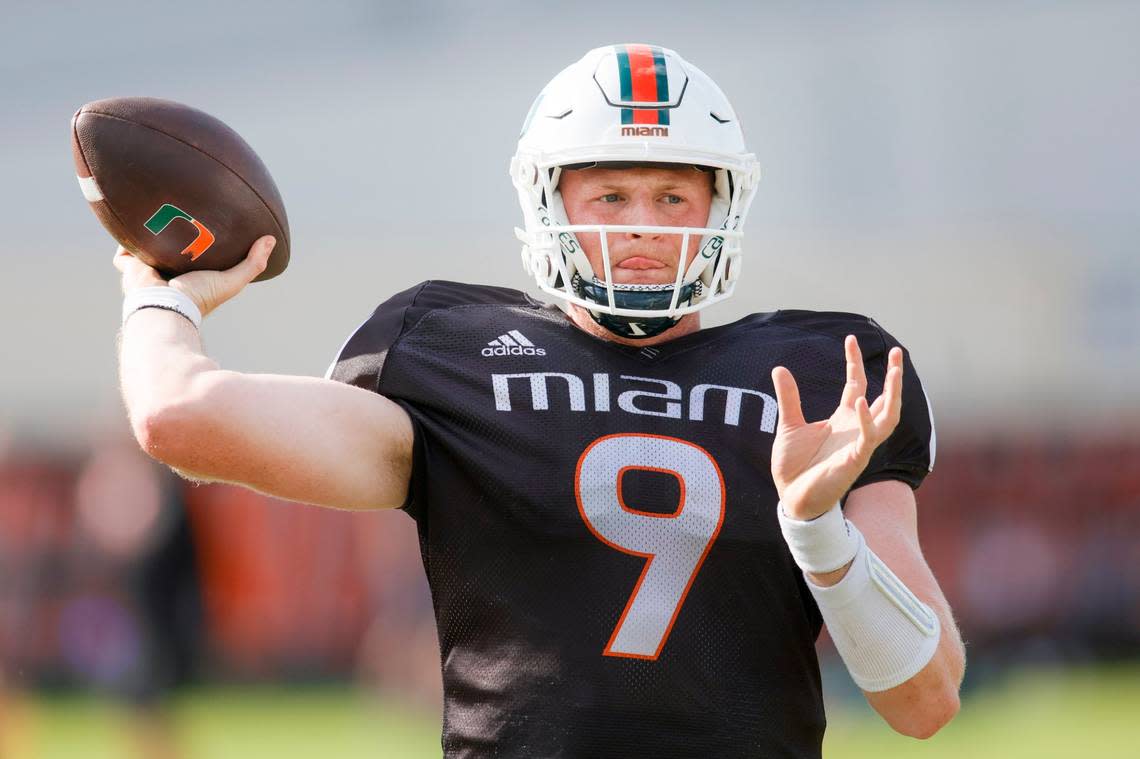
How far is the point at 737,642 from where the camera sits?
90.0 inches

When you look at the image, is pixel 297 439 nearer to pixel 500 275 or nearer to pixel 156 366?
pixel 156 366

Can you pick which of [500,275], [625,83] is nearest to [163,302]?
[625,83]

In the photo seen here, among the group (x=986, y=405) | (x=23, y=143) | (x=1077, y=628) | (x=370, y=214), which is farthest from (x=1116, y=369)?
(x=23, y=143)

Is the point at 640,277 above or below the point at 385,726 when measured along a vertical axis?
above

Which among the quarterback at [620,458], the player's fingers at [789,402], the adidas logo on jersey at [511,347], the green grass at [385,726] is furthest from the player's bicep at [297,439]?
the green grass at [385,726]

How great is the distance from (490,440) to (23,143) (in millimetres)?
11672

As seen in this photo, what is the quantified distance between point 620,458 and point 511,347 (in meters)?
0.28

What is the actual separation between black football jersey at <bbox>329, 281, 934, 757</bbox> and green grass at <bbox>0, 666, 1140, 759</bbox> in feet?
15.4

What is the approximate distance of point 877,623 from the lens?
7.24ft

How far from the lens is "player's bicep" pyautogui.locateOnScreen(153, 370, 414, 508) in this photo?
2184 mm

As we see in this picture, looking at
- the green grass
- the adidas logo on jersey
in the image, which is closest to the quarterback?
the adidas logo on jersey

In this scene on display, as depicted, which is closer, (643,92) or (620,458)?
(620,458)

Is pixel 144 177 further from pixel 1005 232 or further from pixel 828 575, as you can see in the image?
pixel 1005 232

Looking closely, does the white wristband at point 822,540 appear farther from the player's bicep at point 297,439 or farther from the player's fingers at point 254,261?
the player's fingers at point 254,261
